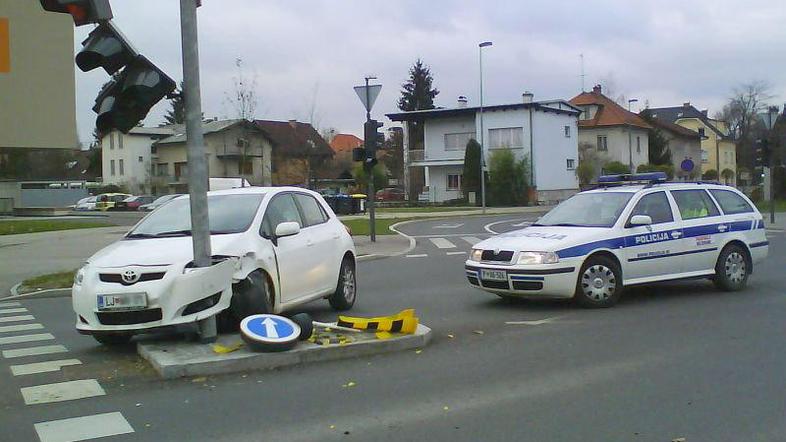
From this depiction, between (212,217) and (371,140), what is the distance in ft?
44.3

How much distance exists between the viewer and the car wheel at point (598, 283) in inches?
385

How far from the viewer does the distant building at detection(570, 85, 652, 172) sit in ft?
232

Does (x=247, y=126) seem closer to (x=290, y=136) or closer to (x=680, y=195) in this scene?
(x=680, y=195)

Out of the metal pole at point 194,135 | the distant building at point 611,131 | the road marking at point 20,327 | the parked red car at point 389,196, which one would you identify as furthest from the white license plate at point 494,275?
the distant building at point 611,131

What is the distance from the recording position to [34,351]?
8078mm

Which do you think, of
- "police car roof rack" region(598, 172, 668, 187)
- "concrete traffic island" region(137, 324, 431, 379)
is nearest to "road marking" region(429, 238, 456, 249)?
"police car roof rack" region(598, 172, 668, 187)

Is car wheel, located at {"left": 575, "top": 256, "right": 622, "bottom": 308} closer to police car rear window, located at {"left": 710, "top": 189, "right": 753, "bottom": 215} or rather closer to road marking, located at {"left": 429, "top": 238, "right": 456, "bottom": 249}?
police car rear window, located at {"left": 710, "top": 189, "right": 753, "bottom": 215}

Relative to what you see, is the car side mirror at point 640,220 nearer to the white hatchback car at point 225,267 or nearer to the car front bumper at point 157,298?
the white hatchback car at point 225,267

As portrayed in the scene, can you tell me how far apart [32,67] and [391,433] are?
1183 inches

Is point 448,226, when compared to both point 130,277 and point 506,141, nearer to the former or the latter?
point 130,277

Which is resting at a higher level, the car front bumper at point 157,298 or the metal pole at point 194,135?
the metal pole at point 194,135

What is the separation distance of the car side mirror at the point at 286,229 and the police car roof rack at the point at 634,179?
17.3ft

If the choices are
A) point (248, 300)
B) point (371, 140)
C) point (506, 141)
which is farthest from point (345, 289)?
point (506, 141)

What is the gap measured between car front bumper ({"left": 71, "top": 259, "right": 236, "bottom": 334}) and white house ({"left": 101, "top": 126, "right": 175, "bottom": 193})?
232 ft
